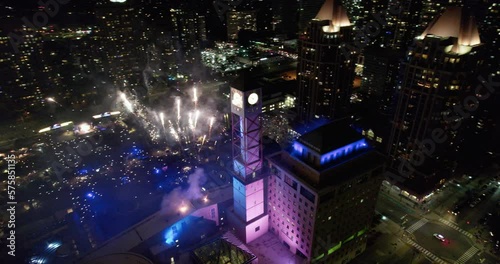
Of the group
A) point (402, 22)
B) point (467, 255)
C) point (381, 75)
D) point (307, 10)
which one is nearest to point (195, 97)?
point (381, 75)

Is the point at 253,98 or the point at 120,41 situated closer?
the point at 253,98

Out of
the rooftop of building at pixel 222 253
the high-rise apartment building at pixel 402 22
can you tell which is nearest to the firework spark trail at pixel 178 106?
the rooftop of building at pixel 222 253

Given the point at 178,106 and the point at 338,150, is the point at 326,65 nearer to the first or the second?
the point at 338,150

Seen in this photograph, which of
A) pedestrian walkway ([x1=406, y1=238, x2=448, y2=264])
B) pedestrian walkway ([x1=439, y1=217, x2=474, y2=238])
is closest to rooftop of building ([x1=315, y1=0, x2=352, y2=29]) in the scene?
pedestrian walkway ([x1=439, y1=217, x2=474, y2=238])

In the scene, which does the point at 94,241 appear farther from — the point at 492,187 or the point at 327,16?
the point at 492,187

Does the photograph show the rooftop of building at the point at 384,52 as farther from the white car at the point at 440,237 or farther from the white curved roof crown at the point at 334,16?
the white car at the point at 440,237

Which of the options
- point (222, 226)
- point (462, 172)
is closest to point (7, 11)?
point (222, 226)
